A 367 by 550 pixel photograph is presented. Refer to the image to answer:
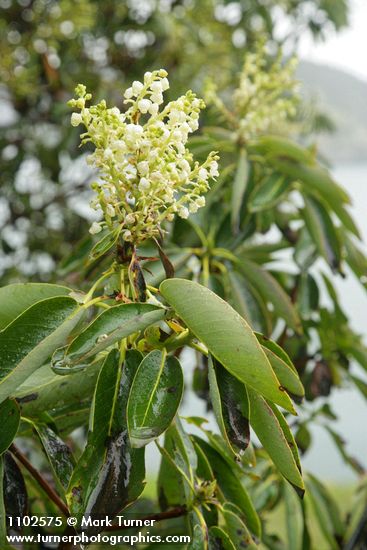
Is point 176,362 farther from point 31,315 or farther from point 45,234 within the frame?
point 45,234

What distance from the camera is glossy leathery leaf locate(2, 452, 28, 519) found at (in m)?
0.61

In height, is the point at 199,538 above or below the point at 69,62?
above

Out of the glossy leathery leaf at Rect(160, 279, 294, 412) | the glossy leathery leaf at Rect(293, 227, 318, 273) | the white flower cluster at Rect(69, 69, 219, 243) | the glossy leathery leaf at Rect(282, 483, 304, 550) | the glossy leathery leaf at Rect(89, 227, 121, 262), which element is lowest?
the glossy leathery leaf at Rect(282, 483, 304, 550)

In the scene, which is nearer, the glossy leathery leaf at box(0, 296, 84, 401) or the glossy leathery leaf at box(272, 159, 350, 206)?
the glossy leathery leaf at box(0, 296, 84, 401)

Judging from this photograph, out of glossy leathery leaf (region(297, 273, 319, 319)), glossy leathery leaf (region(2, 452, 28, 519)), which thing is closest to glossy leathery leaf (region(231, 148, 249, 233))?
glossy leathery leaf (region(297, 273, 319, 319))

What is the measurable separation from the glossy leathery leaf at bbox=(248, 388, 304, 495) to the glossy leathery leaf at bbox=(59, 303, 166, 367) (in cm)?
11

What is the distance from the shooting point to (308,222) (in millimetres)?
1017

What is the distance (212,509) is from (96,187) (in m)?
0.34

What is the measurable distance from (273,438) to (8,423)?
207 mm

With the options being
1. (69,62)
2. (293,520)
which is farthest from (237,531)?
(69,62)

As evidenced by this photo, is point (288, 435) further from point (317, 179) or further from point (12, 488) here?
point (317, 179)

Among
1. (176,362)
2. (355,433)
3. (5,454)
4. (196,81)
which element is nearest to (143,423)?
(176,362)

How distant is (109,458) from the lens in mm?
533

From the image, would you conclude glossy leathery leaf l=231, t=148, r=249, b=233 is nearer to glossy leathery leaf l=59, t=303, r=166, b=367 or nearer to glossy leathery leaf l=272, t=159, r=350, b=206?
glossy leathery leaf l=272, t=159, r=350, b=206
